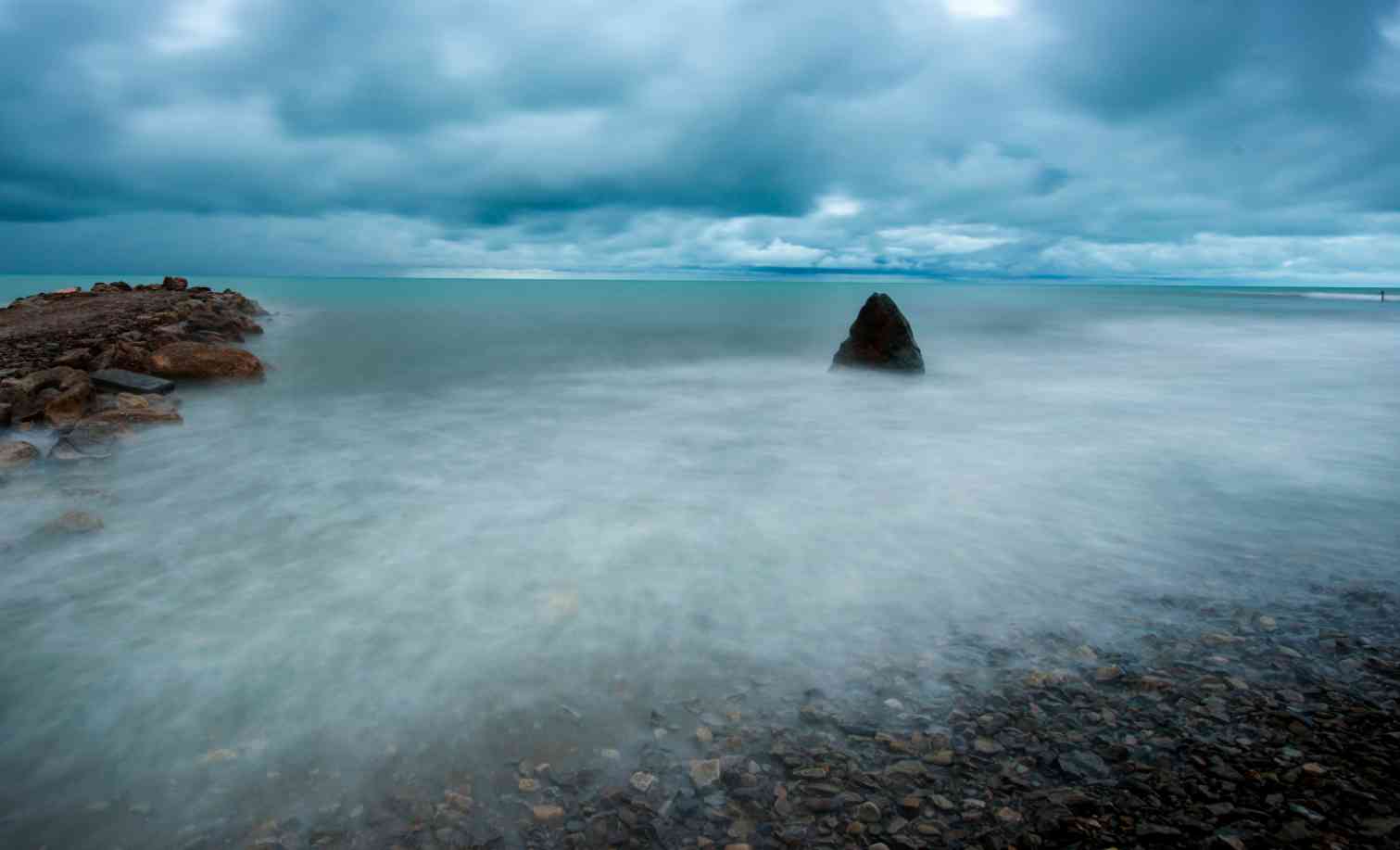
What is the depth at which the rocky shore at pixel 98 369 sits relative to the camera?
912cm

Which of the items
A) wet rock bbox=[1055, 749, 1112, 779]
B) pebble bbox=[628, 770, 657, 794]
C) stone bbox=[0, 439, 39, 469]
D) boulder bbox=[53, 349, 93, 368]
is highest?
boulder bbox=[53, 349, 93, 368]

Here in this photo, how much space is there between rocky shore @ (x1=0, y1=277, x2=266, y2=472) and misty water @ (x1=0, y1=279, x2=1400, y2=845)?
1.66 feet

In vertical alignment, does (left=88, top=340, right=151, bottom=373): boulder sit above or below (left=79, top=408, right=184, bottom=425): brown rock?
above

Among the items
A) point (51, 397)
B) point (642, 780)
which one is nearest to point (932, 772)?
point (642, 780)

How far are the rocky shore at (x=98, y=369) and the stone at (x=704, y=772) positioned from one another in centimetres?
857

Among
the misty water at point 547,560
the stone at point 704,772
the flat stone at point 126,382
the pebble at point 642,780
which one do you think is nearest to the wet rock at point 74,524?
the misty water at point 547,560

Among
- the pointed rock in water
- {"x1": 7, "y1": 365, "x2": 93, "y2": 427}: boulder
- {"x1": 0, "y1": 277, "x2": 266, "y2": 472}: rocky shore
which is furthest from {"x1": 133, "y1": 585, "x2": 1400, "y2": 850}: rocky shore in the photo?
the pointed rock in water

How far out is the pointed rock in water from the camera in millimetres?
16453

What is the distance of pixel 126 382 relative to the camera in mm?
11625

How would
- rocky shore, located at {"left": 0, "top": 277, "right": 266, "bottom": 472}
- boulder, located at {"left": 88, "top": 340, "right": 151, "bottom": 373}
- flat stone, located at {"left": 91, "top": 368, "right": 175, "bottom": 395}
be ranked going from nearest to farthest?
rocky shore, located at {"left": 0, "top": 277, "right": 266, "bottom": 472}
flat stone, located at {"left": 91, "top": 368, "right": 175, "bottom": 395}
boulder, located at {"left": 88, "top": 340, "right": 151, "bottom": 373}

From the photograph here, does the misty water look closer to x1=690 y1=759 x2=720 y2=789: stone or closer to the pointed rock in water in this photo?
x1=690 y1=759 x2=720 y2=789: stone

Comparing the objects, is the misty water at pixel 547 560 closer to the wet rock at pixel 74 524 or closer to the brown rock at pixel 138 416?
the wet rock at pixel 74 524

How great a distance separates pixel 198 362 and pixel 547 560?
1207 cm

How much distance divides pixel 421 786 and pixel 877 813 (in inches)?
79.1
